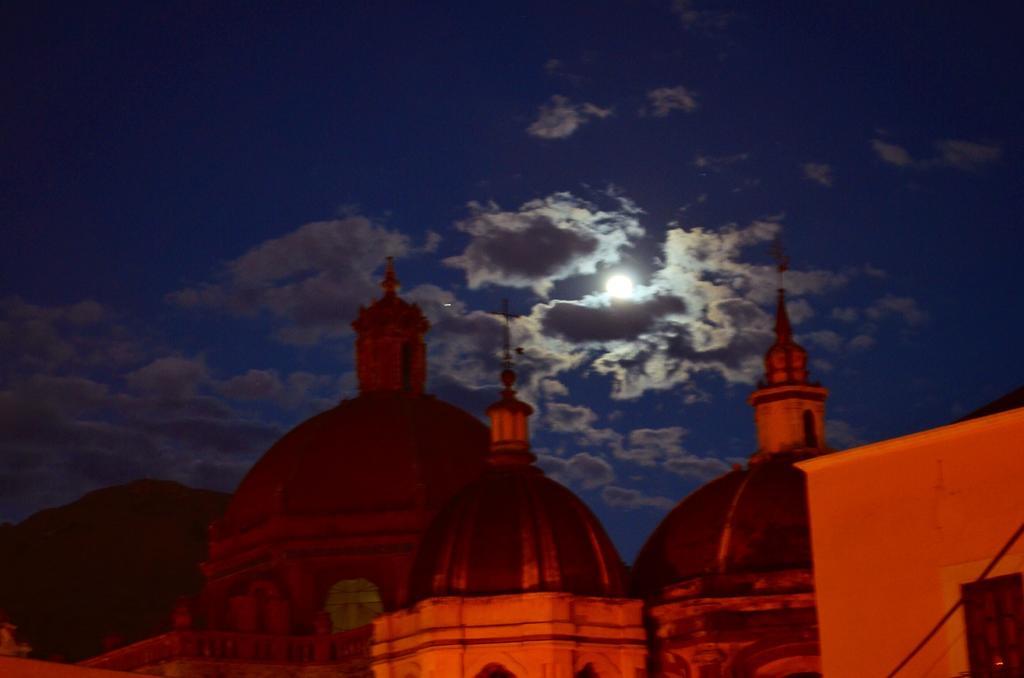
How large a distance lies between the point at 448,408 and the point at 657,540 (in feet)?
39.4

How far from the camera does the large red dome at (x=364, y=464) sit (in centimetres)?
4941

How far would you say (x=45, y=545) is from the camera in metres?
85.2

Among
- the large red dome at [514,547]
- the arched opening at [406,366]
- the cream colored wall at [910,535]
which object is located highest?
the arched opening at [406,366]

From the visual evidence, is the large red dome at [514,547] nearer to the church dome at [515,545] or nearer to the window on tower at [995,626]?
the church dome at [515,545]

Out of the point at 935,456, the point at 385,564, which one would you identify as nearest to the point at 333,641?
the point at 385,564

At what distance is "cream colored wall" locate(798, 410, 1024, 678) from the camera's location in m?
21.8

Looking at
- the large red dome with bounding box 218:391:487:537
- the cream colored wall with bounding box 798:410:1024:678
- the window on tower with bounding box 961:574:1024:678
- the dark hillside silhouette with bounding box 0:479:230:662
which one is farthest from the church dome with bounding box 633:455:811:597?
the dark hillside silhouette with bounding box 0:479:230:662

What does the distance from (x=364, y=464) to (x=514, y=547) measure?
37.7 feet

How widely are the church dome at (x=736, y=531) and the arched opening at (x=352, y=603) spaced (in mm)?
8495

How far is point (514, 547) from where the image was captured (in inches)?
1542

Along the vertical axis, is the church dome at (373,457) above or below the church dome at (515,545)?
above

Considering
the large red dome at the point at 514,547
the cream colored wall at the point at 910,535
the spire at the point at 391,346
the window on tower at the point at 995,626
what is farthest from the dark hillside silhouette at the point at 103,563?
the window on tower at the point at 995,626

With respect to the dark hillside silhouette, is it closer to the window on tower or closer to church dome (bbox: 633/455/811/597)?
church dome (bbox: 633/455/811/597)

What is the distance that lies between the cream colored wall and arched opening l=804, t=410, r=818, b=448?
757 inches
